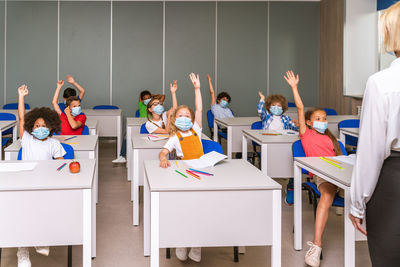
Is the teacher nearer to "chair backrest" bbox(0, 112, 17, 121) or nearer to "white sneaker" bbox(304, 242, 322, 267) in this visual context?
"white sneaker" bbox(304, 242, 322, 267)

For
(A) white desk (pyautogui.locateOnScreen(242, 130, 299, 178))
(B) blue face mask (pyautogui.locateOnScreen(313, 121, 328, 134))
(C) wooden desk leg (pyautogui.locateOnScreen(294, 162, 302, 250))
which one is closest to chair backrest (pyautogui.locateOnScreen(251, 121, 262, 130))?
(A) white desk (pyautogui.locateOnScreen(242, 130, 299, 178))

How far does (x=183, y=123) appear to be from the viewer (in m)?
3.15

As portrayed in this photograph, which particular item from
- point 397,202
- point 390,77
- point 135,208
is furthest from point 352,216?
point 135,208

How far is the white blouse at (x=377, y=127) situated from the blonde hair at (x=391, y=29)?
0.18 ft

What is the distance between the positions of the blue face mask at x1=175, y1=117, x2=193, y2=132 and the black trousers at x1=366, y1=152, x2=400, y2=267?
189 cm

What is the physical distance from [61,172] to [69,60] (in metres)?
6.55

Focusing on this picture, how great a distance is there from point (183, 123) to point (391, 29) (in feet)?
6.39

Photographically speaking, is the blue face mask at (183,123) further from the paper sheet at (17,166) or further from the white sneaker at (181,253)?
the paper sheet at (17,166)

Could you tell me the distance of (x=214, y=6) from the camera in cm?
866

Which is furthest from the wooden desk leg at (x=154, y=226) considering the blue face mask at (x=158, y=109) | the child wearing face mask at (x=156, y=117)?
the blue face mask at (x=158, y=109)

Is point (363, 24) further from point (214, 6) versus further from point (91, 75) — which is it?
point (91, 75)

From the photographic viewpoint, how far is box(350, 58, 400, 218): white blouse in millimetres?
1319

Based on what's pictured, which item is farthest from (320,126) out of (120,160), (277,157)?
(120,160)

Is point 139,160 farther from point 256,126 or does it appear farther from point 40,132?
point 256,126
